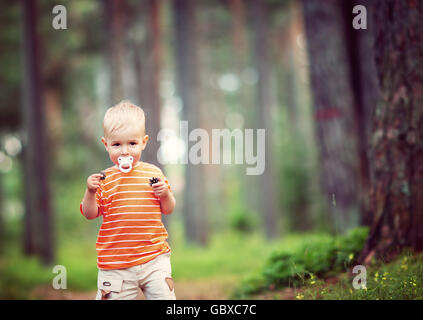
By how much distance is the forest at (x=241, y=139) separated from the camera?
3.73m

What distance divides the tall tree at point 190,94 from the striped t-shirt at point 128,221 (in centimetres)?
1066

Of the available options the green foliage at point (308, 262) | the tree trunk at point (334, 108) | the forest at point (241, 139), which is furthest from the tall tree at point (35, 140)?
the green foliage at point (308, 262)

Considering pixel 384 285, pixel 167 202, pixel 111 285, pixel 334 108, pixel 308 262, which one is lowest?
pixel 308 262

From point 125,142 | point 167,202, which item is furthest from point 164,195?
point 125,142

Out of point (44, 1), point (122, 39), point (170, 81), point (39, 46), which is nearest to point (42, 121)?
point (39, 46)

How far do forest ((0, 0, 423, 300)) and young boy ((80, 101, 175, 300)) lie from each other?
1028 mm

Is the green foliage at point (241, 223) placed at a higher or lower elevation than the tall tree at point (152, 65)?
lower

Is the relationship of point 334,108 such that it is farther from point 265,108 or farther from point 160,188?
point 265,108

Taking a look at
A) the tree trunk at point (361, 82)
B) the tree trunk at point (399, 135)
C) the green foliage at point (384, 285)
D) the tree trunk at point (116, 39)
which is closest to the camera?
the green foliage at point (384, 285)

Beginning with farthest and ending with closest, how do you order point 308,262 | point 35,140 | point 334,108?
point 35,140 → point 334,108 → point 308,262

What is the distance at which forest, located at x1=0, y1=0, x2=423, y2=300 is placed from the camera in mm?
3727

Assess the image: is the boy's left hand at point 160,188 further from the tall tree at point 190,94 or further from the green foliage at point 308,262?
the tall tree at point 190,94

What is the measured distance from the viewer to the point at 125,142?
275 cm

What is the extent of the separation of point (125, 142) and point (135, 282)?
98 cm
